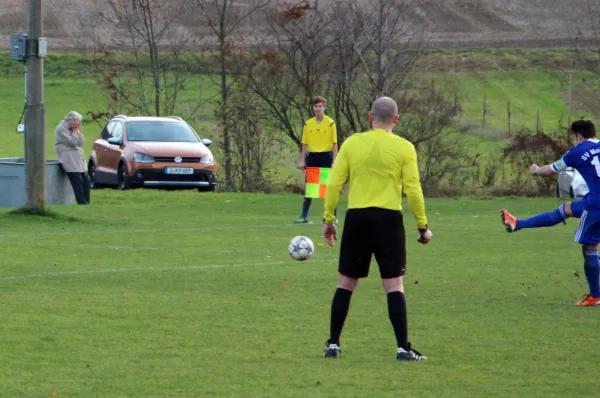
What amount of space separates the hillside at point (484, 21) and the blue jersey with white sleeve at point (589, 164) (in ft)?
196

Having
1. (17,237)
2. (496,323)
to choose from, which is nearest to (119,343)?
(496,323)

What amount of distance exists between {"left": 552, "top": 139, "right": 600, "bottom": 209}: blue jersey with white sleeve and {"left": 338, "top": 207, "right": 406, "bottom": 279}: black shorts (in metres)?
3.53

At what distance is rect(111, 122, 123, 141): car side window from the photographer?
28656mm

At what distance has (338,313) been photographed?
8938 millimetres

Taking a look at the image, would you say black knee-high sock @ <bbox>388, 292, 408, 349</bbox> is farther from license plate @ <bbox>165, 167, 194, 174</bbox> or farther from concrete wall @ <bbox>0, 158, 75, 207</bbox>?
license plate @ <bbox>165, 167, 194, 174</bbox>

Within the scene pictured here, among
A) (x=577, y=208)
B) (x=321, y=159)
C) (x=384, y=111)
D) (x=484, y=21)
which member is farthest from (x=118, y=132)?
(x=484, y=21)

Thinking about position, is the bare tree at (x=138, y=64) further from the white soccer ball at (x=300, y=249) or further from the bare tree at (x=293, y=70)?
the white soccer ball at (x=300, y=249)

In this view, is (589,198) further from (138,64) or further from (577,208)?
(138,64)

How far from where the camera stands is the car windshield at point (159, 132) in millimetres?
28703

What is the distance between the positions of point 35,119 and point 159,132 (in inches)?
330

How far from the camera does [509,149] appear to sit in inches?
1312

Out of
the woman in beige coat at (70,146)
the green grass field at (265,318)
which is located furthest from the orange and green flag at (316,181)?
the woman in beige coat at (70,146)

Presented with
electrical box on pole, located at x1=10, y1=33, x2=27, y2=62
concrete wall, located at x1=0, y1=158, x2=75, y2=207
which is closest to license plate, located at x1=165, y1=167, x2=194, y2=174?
concrete wall, located at x1=0, y1=158, x2=75, y2=207

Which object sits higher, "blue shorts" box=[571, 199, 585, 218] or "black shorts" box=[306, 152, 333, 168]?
"black shorts" box=[306, 152, 333, 168]
